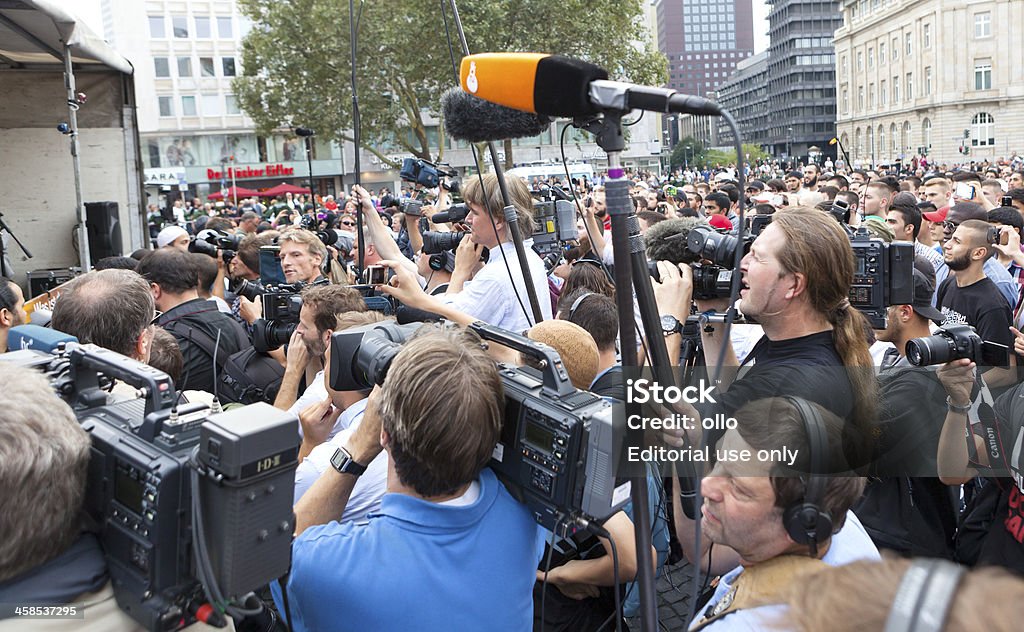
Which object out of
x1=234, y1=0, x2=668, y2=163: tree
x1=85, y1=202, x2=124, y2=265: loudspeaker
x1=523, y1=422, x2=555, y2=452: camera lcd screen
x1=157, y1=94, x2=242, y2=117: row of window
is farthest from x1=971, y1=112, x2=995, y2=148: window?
x1=523, y1=422, x2=555, y2=452: camera lcd screen

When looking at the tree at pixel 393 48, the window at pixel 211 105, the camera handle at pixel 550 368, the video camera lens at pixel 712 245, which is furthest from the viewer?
the window at pixel 211 105

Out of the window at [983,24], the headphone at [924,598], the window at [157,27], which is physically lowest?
the headphone at [924,598]

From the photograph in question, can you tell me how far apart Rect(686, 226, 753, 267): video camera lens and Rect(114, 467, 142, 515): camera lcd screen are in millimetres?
1911

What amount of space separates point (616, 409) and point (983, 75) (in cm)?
8330

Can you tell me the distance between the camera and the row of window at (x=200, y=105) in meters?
51.0

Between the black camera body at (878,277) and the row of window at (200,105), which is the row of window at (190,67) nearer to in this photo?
the row of window at (200,105)

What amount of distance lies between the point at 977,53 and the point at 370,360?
83263 mm

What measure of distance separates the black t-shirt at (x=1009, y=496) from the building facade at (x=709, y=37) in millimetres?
175473

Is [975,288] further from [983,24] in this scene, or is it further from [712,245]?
[983,24]

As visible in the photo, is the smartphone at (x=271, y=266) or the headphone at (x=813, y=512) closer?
the headphone at (x=813, y=512)

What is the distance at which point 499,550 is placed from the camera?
192cm

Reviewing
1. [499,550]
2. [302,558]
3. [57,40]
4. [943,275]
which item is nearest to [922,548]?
[499,550]

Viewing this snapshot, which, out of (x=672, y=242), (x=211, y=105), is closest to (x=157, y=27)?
(x=211, y=105)

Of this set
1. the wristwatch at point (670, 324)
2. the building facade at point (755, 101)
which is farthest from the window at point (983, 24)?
the wristwatch at point (670, 324)
